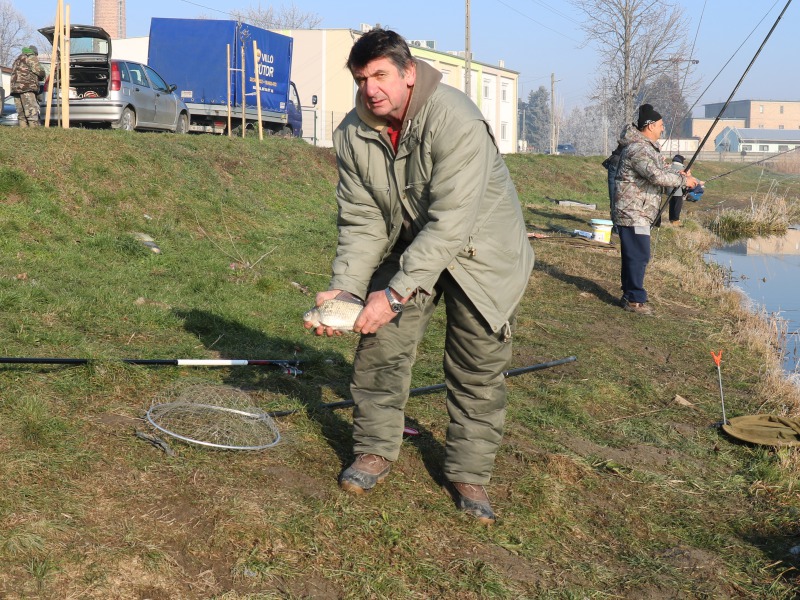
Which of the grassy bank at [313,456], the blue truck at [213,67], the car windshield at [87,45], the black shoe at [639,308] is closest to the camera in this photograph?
the grassy bank at [313,456]

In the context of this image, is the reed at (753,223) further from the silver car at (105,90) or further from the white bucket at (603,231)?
the silver car at (105,90)

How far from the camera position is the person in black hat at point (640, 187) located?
874 cm

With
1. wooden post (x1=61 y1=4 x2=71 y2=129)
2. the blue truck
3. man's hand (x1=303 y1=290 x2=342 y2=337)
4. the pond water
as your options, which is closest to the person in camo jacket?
wooden post (x1=61 y1=4 x2=71 y2=129)

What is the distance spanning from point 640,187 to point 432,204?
5.88 m

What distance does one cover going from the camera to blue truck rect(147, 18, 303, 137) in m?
25.0

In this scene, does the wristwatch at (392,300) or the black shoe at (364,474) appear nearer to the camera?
the wristwatch at (392,300)

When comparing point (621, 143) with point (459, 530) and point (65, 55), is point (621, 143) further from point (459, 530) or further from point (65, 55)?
point (65, 55)

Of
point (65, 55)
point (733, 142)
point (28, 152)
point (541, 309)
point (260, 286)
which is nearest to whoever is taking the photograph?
point (260, 286)

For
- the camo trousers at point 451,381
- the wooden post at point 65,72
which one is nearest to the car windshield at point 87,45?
the wooden post at point 65,72

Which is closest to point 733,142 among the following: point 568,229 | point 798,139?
point 798,139

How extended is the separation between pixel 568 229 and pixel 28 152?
916 cm

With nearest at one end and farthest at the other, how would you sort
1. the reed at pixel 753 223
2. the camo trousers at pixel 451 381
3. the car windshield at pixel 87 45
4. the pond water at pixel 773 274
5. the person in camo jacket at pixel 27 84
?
the camo trousers at pixel 451 381, the pond water at pixel 773 274, the person in camo jacket at pixel 27 84, the car windshield at pixel 87 45, the reed at pixel 753 223

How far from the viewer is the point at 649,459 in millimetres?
5098

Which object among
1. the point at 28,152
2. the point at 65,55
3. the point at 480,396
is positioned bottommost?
the point at 480,396
